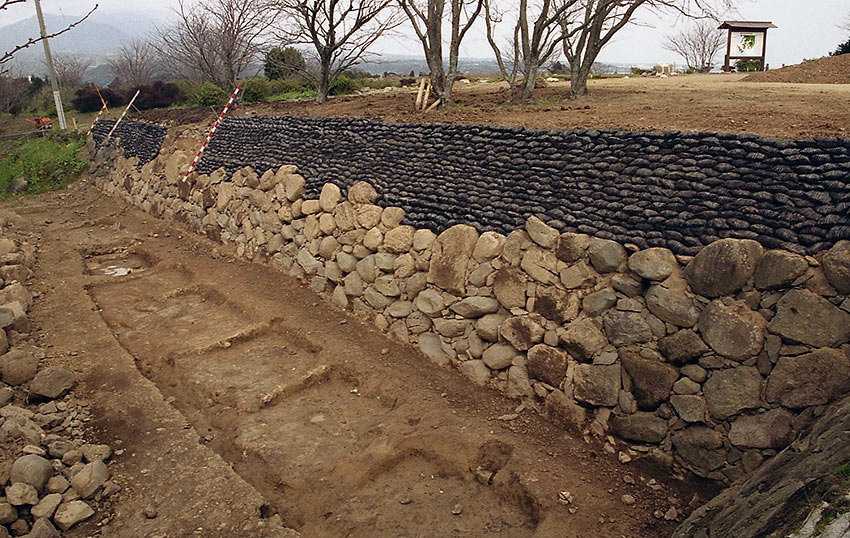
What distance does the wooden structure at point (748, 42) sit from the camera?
21438 mm

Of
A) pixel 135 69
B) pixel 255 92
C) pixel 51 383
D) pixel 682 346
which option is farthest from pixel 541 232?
pixel 135 69

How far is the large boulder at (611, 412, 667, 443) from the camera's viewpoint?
5633 millimetres

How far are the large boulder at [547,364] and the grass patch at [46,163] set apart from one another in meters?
16.8

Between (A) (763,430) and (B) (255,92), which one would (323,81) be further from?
(A) (763,430)

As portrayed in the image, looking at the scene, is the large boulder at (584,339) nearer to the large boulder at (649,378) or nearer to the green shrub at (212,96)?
the large boulder at (649,378)

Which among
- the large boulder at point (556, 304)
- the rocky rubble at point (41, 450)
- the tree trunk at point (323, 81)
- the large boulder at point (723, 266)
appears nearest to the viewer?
the rocky rubble at point (41, 450)

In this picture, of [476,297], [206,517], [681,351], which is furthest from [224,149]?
[681,351]

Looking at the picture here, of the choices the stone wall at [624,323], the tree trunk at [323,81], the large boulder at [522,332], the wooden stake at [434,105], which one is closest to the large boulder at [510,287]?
the stone wall at [624,323]

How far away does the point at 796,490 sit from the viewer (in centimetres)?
333

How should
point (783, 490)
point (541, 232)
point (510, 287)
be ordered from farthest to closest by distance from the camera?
1. point (510, 287)
2. point (541, 232)
3. point (783, 490)

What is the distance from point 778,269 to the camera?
16.3 ft

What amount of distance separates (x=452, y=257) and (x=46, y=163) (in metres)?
16.7

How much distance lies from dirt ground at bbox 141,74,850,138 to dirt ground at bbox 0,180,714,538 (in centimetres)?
379

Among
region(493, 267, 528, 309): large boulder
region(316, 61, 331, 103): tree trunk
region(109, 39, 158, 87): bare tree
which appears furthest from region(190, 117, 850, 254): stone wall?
region(109, 39, 158, 87): bare tree
